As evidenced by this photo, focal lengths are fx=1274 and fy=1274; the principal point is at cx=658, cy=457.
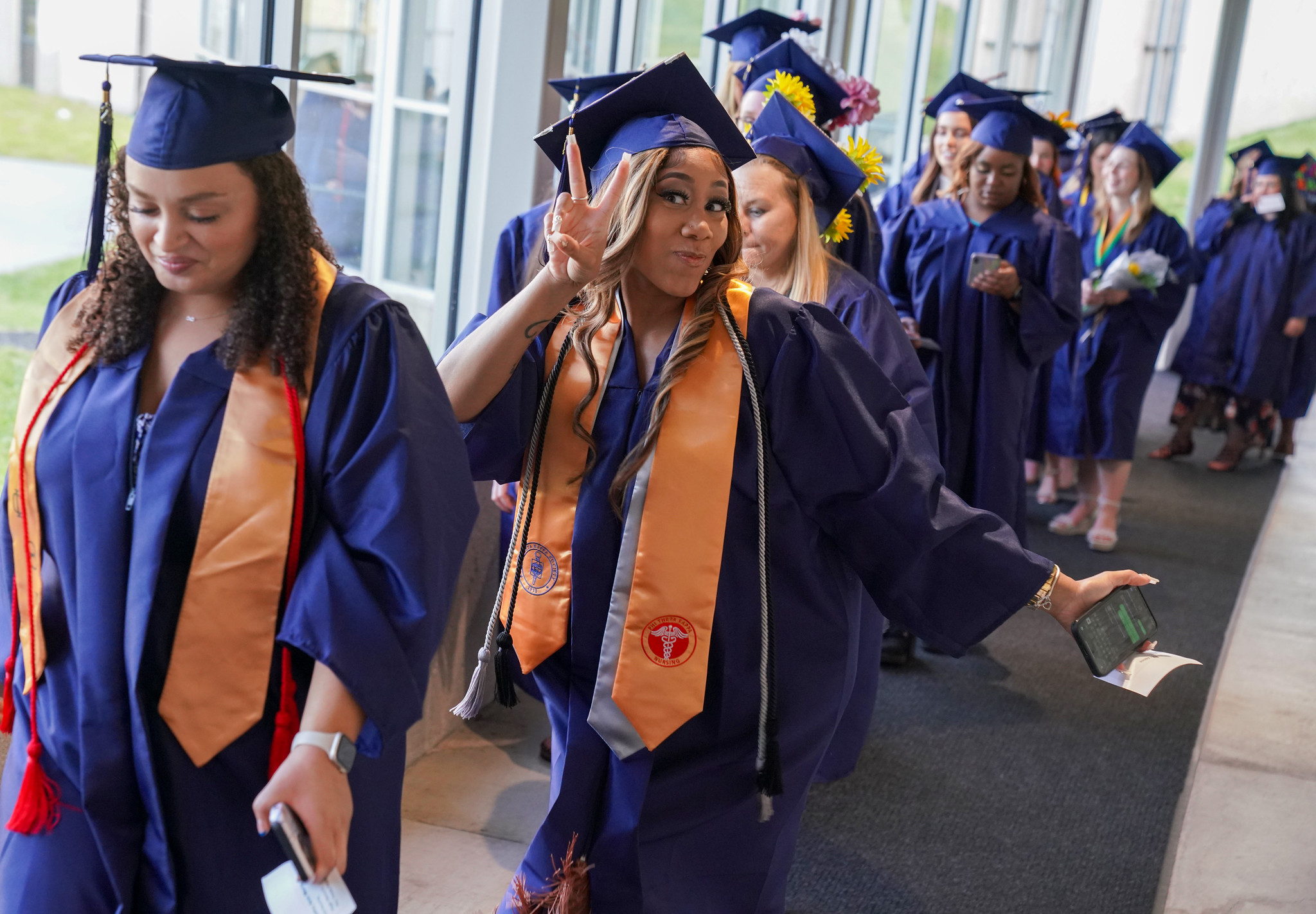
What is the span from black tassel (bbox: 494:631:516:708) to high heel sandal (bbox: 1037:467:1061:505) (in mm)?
5097

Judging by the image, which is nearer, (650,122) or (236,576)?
(236,576)

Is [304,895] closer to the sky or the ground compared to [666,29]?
closer to the ground

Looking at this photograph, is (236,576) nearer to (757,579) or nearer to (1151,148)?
(757,579)

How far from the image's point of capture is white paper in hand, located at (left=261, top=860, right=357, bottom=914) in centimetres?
123

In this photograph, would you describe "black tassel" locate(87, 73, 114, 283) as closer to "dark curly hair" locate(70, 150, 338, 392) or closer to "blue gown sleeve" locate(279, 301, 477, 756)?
"dark curly hair" locate(70, 150, 338, 392)

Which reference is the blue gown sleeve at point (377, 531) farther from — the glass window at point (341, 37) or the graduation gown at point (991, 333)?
the graduation gown at point (991, 333)

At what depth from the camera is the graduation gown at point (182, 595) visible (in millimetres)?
1361

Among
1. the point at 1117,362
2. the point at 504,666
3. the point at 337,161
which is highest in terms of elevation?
the point at 337,161

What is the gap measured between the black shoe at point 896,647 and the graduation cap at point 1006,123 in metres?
1.64

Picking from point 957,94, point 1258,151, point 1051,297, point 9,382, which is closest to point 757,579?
point 9,382

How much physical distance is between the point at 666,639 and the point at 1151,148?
4.82 meters

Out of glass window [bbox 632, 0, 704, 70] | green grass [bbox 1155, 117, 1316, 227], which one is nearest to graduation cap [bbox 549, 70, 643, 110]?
glass window [bbox 632, 0, 704, 70]

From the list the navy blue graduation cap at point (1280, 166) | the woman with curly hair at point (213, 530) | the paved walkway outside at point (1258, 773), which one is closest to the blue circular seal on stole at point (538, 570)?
Result: the woman with curly hair at point (213, 530)

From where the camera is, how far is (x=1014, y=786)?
336cm
